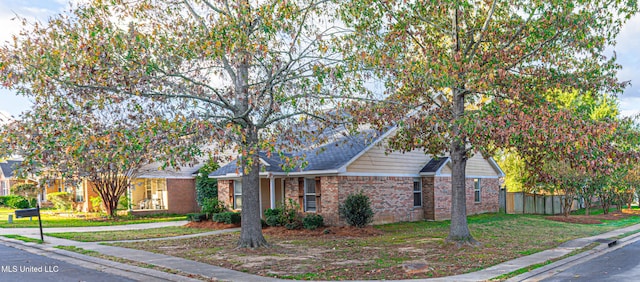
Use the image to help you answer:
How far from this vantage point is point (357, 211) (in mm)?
19312

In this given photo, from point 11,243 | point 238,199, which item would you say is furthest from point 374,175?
point 11,243

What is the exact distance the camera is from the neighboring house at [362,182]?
20359mm

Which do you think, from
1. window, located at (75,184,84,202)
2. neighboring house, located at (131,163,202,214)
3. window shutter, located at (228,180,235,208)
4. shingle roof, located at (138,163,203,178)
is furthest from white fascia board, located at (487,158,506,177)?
window, located at (75,184,84,202)

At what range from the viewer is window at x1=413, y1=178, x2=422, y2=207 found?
24.3m

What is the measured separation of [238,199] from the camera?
24.4m

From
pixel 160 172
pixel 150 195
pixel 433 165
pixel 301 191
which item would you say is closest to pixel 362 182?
pixel 301 191

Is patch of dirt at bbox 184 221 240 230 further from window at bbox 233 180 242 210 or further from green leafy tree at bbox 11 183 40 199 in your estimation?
green leafy tree at bbox 11 183 40 199

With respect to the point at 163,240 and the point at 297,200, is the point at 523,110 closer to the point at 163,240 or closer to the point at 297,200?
the point at 297,200

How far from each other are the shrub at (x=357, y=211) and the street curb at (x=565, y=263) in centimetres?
778

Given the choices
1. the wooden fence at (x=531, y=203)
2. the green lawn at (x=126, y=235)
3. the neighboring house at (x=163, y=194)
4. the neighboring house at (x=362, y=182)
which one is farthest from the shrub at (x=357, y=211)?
the wooden fence at (x=531, y=203)

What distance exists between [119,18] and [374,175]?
40.3 feet

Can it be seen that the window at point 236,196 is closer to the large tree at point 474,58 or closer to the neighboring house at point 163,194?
the neighboring house at point 163,194

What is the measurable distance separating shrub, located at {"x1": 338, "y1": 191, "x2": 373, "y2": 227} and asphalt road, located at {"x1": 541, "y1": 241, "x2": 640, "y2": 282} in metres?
8.25

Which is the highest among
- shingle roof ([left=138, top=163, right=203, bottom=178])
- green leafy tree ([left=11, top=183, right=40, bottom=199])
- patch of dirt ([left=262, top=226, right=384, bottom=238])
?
shingle roof ([left=138, top=163, right=203, bottom=178])
